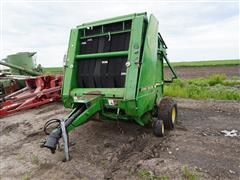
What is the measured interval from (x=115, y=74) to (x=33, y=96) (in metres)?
3.99

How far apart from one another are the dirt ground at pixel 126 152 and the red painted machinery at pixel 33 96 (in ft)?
3.07

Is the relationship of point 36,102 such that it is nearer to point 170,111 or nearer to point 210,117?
point 170,111

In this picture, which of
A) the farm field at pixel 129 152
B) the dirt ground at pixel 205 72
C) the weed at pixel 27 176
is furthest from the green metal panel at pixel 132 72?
the dirt ground at pixel 205 72

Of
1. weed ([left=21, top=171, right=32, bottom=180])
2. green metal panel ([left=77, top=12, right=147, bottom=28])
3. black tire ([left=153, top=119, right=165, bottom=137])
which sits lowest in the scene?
weed ([left=21, top=171, right=32, bottom=180])

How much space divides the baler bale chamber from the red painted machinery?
113 inches

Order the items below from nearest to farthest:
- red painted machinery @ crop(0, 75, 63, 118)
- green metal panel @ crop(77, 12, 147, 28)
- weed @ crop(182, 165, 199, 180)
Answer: weed @ crop(182, 165, 199, 180), green metal panel @ crop(77, 12, 147, 28), red painted machinery @ crop(0, 75, 63, 118)

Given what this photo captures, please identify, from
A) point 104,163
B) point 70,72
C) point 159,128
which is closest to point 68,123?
point 104,163

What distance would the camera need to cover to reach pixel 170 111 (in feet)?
13.1

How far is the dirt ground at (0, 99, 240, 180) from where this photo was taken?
8.86 feet

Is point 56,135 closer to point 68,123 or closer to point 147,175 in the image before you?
point 68,123

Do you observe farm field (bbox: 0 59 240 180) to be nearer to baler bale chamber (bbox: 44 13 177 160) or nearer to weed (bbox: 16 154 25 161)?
weed (bbox: 16 154 25 161)

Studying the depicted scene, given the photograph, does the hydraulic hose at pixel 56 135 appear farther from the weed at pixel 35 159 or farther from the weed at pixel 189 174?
the weed at pixel 189 174

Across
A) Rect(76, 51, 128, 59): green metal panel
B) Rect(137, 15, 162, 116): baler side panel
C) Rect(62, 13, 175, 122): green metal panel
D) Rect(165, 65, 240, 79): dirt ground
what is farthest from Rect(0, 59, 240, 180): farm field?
Rect(165, 65, 240, 79): dirt ground

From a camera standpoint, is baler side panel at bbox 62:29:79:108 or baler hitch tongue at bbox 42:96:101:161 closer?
baler hitch tongue at bbox 42:96:101:161
